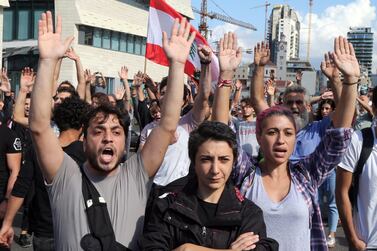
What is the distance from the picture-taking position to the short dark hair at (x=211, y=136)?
2854mm

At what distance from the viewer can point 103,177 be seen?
2922mm

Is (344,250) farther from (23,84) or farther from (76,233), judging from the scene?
(76,233)

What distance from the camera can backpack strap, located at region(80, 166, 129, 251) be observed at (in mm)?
2729

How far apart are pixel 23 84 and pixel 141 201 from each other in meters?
3.11

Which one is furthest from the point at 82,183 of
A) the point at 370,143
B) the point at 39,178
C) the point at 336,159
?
the point at 370,143

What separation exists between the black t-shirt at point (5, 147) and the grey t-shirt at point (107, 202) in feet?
8.03

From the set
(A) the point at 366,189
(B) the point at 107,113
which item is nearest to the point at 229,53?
(B) the point at 107,113

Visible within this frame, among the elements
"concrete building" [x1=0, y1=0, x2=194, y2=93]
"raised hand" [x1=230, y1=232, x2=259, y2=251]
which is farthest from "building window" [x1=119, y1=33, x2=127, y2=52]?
"raised hand" [x1=230, y1=232, x2=259, y2=251]

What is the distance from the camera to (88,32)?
36.9 metres

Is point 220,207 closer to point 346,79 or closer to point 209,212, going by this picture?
point 209,212

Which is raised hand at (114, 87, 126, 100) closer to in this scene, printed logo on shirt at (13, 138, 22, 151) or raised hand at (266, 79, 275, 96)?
raised hand at (266, 79, 275, 96)

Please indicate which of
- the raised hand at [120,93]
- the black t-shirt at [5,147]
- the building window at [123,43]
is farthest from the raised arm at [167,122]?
the building window at [123,43]

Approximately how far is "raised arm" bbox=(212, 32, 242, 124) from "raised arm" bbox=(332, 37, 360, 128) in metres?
0.67

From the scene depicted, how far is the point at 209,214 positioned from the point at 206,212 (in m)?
0.02
